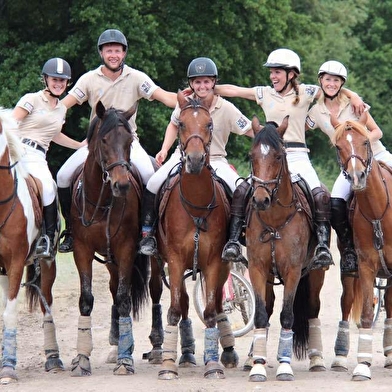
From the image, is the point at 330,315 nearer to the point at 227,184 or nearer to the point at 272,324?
the point at 272,324

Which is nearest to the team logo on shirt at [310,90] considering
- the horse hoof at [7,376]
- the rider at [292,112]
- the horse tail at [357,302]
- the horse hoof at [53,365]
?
the rider at [292,112]

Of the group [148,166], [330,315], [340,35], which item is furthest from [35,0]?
[148,166]

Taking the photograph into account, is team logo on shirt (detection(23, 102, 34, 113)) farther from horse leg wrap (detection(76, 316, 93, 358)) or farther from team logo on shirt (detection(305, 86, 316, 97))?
team logo on shirt (detection(305, 86, 316, 97))

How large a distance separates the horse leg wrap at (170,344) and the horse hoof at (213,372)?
13.9 inches

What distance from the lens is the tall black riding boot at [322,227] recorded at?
10.7m

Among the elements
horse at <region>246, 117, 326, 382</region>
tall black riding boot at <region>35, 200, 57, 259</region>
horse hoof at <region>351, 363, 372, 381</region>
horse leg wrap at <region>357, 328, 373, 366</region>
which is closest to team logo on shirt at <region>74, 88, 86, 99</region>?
tall black riding boot at <region>35, 200, 57, 259</region>

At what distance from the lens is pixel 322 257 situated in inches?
421

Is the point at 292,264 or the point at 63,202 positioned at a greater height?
the point at 63,202

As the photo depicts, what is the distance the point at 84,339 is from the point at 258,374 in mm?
1968

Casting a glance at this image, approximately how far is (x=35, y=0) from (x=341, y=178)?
24.4 m

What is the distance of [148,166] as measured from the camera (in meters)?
11.5

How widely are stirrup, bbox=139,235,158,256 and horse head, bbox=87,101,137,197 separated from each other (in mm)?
759

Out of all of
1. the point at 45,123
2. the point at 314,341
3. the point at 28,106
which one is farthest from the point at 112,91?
the point at 314,341

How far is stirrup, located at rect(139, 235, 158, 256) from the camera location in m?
10.7
